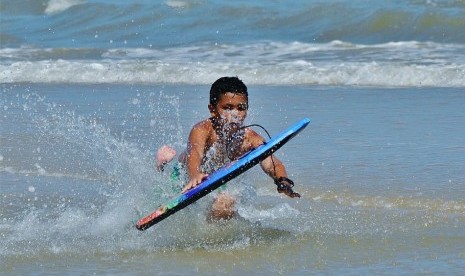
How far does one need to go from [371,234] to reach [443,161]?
1.86m

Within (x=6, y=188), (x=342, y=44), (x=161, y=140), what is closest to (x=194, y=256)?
(x=6, y=188)

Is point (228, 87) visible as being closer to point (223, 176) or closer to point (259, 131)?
point (223, 176)

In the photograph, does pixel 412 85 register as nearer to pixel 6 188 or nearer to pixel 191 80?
pixel 191 80

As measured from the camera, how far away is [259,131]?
888 centimetres

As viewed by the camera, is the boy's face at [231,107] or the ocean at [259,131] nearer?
the ocean at [259,131]

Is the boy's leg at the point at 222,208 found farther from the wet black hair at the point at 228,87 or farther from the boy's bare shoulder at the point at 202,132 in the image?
the wet black hair at the point at 228,87

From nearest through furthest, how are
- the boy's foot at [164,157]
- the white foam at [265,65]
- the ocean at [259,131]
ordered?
the ocean at [259,131] < the boy's foot at [164,157] < the white foam at [265,65]

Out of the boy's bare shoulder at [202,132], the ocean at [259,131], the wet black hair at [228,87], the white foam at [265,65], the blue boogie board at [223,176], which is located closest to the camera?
the blue boogie board at [223,176]

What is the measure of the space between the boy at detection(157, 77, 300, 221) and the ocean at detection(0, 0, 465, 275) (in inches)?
6.0

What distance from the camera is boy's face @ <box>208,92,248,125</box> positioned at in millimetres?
5383

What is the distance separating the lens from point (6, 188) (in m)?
6.93

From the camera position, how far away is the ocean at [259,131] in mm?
5230

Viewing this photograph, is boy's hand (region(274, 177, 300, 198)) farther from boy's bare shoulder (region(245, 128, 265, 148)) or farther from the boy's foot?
the boy's foot

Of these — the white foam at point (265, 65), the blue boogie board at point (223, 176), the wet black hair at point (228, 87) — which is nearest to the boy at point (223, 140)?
the wet black hair at point (228, 87)
